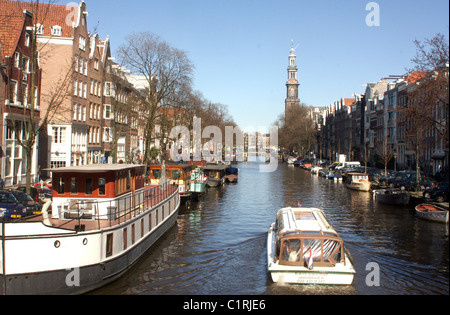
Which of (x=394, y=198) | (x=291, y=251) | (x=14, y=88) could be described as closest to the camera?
(x=291, y=251)

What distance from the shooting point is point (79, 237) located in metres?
16.0

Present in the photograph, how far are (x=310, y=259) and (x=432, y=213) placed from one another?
740 inches

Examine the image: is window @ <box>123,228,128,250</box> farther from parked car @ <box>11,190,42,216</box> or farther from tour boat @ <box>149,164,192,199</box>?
tour boat @ <box>149,164,192,199</box>

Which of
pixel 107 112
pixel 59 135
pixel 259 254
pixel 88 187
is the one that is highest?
pixel 107 112

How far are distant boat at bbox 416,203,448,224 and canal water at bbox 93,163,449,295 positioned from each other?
1.60ft

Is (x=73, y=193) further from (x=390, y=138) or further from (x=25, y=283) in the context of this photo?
(x=390, y=138)

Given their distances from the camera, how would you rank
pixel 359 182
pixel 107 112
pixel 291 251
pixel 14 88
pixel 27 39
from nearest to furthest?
1. pixel 291 251
2. pixel 14 88
3. pixel 27 39
4. pixel 359 182
5. pixel 107 112

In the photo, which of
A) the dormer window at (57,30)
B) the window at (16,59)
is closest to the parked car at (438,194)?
the window at (16,59)

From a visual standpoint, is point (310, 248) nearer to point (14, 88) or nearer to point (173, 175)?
point (173, 175)

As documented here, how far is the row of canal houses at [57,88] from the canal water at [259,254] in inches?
479

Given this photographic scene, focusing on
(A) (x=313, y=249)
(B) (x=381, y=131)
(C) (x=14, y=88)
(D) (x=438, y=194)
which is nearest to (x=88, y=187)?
(A) (x=313, y=249)
